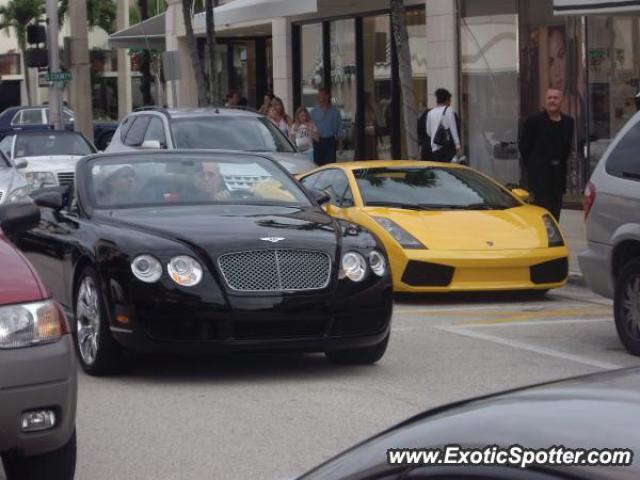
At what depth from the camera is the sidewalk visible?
1437 centimetres

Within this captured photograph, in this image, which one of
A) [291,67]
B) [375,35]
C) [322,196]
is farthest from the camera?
[291,67]

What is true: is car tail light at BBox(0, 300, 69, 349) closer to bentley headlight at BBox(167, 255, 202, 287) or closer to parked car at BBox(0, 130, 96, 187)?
bentley headlight at BBox(167, 255, 202, 287)

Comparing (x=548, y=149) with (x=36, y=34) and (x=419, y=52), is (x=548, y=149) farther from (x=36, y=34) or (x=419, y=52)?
(x=36, y=34)

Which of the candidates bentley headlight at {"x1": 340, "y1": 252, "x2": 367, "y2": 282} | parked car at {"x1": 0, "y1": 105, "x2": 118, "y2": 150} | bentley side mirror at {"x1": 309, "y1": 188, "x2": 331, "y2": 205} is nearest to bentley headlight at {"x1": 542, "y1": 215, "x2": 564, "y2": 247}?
bentley side mirror at {"x1": 309, "y1": 188, "x2": 331, "y2": 205}

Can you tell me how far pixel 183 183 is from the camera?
976 cm

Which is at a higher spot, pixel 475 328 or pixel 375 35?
pixel 375 35

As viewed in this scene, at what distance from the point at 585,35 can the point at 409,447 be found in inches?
758

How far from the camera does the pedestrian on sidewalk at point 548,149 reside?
16031 millimetres

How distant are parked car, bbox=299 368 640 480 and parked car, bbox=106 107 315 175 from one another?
49.8 ft

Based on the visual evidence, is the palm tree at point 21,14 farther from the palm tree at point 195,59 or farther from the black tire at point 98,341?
the black tire at point 98,341

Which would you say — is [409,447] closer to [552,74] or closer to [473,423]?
[473,423]

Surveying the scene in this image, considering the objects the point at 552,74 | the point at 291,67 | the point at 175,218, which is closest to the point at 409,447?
the point at 175,218

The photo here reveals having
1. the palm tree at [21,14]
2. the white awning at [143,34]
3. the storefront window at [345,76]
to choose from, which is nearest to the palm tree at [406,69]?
the storefront window at [345,76]

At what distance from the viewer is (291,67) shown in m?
32.6
